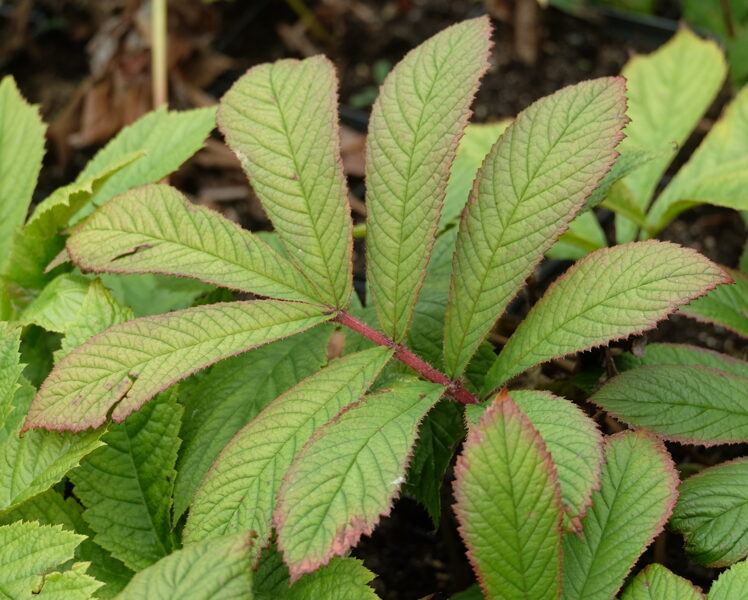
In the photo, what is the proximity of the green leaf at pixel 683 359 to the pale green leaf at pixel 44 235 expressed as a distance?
65 cm

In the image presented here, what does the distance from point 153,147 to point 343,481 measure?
0.66 meters

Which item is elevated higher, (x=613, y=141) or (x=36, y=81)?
(x=613, y=141)

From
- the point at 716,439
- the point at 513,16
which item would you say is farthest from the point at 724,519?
the point at 513,16

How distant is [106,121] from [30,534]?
5.99ft

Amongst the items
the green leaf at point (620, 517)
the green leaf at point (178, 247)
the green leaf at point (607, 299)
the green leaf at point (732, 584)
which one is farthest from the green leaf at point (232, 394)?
the green leaf at point (732, 584)

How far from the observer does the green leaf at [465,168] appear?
3.99 ft

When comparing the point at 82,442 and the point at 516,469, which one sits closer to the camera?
the point at 516,469

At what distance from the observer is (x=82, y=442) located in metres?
0.94

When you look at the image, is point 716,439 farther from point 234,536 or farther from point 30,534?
point 30,534

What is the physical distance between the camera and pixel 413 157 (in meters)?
0.94

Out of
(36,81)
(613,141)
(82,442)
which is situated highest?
(613,141)

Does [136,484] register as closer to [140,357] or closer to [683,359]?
[140,357]

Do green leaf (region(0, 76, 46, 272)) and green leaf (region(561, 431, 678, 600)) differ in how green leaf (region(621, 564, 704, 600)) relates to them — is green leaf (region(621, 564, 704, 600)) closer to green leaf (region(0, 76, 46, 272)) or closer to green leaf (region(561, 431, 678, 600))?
green leaf (region(561, 431, 678, 600))

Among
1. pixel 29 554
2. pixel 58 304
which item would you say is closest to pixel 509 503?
pixel 29 554
